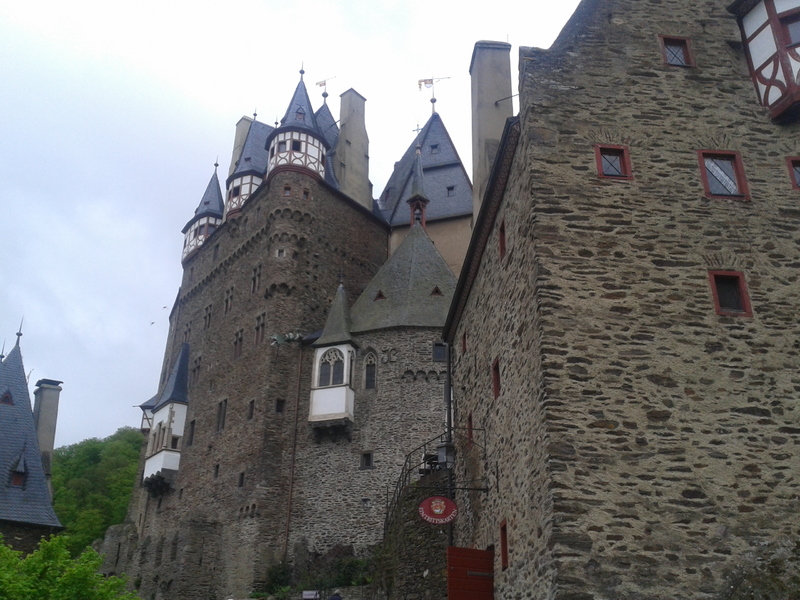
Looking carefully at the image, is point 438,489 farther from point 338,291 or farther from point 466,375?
point 338,291

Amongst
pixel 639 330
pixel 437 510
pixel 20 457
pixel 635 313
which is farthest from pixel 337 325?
pixel 639 330

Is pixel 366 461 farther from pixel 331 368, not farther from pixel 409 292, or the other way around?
pixel 409 292

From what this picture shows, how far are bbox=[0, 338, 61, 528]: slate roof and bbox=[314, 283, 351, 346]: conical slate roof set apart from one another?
11914mm

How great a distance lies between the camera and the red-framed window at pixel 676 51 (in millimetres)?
16719

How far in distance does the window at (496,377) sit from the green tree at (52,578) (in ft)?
37.3

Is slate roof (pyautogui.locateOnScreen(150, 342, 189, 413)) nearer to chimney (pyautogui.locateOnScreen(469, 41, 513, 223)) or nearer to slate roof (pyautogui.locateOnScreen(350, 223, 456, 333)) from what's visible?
slate roof (pyautogui.locateOnScreen(350, 223, 456, 333))

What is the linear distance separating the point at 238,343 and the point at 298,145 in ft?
34.9

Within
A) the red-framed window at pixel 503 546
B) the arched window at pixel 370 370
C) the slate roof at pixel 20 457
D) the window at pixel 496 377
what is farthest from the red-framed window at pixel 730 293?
the slate roof at pixel 20 457

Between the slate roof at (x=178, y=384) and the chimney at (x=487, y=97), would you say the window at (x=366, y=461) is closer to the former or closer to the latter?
the chimney at (x=487, y=97)

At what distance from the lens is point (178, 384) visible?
44656mm

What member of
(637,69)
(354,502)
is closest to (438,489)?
(637,69)

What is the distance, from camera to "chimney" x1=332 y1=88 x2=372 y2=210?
4803cm

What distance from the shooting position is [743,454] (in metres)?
12.9

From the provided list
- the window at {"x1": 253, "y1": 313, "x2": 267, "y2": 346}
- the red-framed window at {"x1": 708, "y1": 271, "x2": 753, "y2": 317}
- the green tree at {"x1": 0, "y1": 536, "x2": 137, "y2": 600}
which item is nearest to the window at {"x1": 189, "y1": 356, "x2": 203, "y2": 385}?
the window at {"x1": 253, "y1": 313, "x2": 267, "y2": 346}
